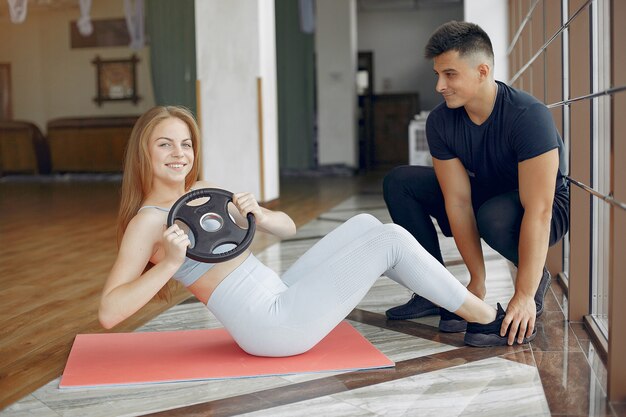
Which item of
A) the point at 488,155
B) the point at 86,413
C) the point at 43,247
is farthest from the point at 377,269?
the point at 43,247

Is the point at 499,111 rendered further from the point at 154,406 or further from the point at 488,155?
the point at 154,406

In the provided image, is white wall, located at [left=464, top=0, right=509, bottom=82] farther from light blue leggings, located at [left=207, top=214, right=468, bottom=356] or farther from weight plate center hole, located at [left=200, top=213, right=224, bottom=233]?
weight plate center hole, located at [left=200, top=213, right=224, bottom=233]

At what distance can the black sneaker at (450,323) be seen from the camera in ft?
7.48

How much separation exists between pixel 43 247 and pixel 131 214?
2.70m

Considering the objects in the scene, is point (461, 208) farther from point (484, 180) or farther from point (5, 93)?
point (5, 93)

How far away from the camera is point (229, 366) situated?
1.98 m

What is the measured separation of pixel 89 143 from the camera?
436 inches

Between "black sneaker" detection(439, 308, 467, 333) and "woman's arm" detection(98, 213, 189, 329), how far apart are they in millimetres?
870

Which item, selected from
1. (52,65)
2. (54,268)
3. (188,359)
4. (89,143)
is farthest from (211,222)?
(52,65)

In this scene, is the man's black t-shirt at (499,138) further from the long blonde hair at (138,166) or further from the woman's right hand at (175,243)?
the woman's right hand at (175,243)

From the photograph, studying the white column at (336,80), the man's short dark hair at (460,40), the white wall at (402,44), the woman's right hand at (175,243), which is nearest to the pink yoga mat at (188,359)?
the woman's right hand at (175,243)

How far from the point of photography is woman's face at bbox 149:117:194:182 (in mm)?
1967

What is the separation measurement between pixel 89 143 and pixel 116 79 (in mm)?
1640

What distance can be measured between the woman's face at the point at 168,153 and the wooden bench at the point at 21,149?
32.7 ft
